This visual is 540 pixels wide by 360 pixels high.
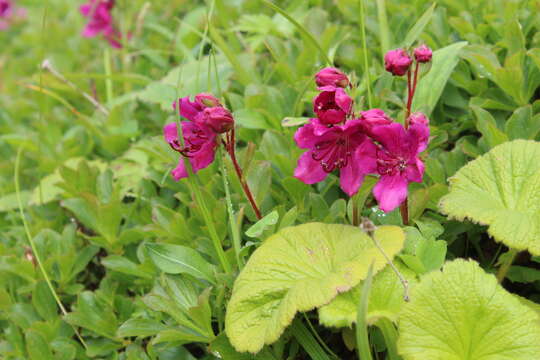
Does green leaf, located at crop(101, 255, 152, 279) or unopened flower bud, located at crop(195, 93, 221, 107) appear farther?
green leaf, located at crop(101, 255, 152, 279)

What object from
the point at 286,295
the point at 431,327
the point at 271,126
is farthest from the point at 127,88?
the point at 431,327

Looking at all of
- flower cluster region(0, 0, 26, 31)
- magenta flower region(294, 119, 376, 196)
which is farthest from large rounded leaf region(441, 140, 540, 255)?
flower cluster region(0, 0, 26, 31)

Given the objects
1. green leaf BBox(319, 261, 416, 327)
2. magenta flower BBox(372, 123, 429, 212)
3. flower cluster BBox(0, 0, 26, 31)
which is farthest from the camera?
flower cluster BBox(0, 0, 26, 31)

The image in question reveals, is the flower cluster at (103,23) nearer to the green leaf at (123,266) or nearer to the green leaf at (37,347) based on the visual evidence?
the green leaf at (123,266)

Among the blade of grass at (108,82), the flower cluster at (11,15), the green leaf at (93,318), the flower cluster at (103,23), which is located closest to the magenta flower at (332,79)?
the green leaf at (93,318)

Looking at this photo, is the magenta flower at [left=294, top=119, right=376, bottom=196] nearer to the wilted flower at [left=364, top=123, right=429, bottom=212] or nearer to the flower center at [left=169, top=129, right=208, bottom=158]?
Answer: the wilted flower at [left=364, top=123, right=429, bottom=212]

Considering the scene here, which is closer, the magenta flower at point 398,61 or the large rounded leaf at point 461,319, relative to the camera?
the large rounded leaf at point 461,319
